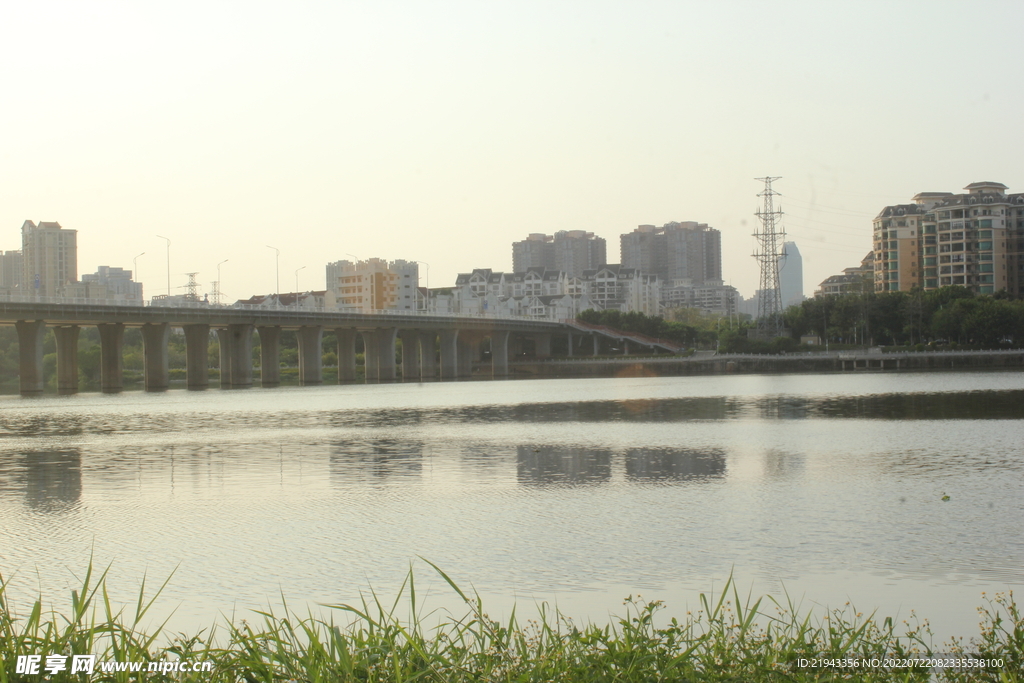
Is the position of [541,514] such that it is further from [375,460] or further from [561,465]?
[375,460]

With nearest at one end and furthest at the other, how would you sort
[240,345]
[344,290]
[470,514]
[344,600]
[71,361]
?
[344,600]
[470,514]
[71,361]
[240,345]
[344,290]

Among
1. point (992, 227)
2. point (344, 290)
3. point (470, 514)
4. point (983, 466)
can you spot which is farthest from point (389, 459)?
point (344, 290)

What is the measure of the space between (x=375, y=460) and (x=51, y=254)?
106 m

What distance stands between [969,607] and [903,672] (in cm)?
327

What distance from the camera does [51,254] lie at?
11625 centimetres

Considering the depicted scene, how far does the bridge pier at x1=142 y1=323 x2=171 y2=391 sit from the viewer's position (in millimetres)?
84812

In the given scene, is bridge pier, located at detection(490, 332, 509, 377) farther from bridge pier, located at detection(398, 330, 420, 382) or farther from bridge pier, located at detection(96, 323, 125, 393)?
bridge pier, located at detection(96, 323, 125, 393)

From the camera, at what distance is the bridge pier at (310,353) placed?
333ft

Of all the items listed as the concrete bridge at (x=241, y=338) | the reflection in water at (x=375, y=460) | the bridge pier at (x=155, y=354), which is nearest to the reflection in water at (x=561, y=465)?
the reflection in water at (x=375, y=460)

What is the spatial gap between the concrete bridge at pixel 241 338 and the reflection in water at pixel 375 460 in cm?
5392

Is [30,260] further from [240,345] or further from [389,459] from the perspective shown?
[389,459]

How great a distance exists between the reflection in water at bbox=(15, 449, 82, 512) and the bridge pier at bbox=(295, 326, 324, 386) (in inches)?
2885

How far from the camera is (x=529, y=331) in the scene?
137250 mm

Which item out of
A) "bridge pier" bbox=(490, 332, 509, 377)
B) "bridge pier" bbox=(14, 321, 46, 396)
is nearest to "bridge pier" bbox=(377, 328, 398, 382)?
"bridge pier" bbox=(490, 332, 509, 377)
